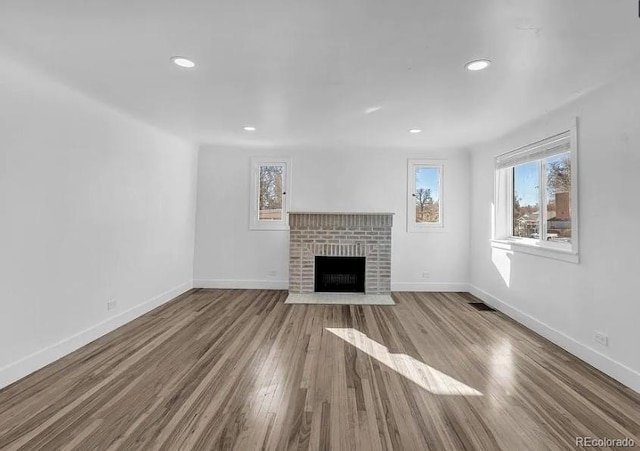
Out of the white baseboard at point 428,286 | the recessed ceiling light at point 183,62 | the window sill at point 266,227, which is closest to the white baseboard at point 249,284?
the window sill at point 266,227

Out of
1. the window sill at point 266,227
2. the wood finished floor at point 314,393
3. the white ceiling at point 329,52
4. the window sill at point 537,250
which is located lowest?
the wood finished floor at point 314,393

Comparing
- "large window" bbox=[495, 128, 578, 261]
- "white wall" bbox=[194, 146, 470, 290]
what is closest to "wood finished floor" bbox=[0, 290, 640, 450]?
"large window" bbox=[495, 128, 578, 261]

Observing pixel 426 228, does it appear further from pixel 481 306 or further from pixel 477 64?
pixel 477 64

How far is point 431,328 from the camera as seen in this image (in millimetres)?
3455

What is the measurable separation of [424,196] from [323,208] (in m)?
1.71

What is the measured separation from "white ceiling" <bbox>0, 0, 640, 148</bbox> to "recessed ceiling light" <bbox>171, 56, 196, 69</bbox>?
0.19 feet

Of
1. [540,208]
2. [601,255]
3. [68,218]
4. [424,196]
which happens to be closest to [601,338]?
[601,255]

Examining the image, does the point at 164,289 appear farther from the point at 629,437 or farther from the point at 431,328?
the point at 629,437

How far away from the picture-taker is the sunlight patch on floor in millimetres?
2201

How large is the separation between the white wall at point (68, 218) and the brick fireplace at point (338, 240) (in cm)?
197

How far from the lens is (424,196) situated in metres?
5.20

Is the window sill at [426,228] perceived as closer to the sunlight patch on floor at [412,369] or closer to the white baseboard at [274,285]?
the white baseboard at [274,285]

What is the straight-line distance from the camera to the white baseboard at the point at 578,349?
229 cm

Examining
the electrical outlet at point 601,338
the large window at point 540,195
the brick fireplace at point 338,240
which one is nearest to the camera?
the electrical outlet at point 601,338
